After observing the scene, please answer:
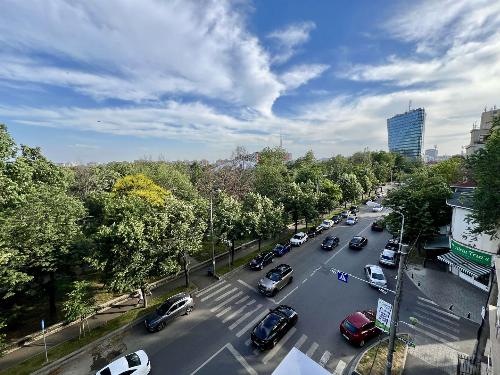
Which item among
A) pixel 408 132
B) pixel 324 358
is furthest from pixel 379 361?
pixel 408 132

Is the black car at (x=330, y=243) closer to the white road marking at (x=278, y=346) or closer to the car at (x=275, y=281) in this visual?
the car at (x=275, y=281)

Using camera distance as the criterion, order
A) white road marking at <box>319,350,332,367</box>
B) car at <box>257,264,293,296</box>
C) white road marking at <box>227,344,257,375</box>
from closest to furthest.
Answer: white road marking at <box>227,344,257,375</box>
white road marking at <box>319,350,332,367</box>
car at <box>257,264,293,296</box>

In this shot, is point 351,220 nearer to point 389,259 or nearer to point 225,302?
point 389,259

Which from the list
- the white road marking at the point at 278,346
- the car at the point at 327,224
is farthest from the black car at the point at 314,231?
the white road marking at the point at 278,346

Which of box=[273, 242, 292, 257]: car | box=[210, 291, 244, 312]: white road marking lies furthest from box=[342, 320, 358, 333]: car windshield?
box=[273, 242, 292, 257]: car

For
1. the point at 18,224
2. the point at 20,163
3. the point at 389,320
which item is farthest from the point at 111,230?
the point at 389,320

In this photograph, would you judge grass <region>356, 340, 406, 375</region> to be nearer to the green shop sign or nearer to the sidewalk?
the green shop sign
